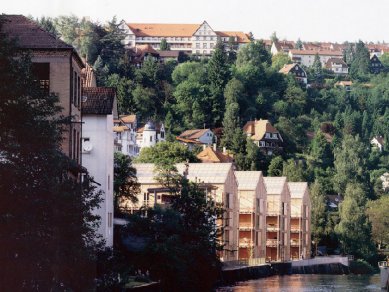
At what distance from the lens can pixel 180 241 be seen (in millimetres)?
67938

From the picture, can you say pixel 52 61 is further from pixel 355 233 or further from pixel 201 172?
pixel 355 233

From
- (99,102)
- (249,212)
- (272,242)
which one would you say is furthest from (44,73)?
(272,242)

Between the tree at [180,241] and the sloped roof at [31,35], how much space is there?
12000mm

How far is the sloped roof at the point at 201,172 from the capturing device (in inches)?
4343

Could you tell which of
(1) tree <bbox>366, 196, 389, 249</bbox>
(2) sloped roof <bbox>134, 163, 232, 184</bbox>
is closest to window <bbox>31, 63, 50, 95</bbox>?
(2) sloped roof <bbox>134, 163, 232, 184</bbox>

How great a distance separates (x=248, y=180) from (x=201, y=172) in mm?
13359

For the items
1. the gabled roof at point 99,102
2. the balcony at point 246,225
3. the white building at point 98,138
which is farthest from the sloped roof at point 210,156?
the white building at point 98,138

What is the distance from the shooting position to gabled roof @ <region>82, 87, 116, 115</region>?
223 feet

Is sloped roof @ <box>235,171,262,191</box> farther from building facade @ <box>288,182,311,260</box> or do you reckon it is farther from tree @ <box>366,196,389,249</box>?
tree @ <box>366,196,389,249</box>

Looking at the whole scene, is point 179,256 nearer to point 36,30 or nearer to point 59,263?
point 36,30

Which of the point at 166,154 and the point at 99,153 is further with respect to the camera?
the point at 166,154

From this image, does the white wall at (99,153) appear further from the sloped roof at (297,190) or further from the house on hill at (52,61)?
the sloped roof at (297,190)

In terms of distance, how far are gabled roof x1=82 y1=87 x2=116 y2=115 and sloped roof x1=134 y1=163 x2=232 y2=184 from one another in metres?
39.8

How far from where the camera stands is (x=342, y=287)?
99.6 meters
